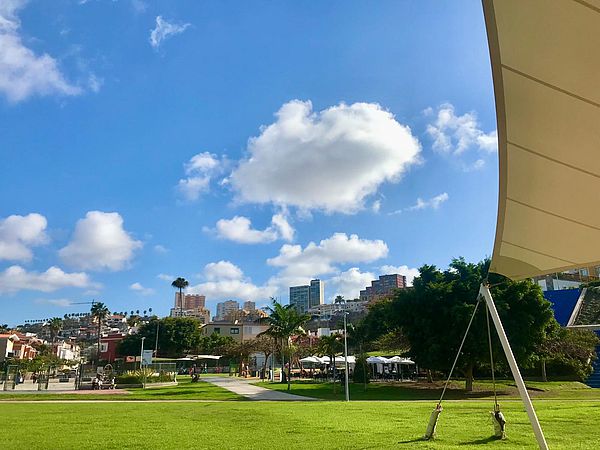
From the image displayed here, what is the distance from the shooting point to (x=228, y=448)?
1046 cm

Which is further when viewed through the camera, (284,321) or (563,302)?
(563,302)

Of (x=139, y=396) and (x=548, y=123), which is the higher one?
(x=548, y=123)

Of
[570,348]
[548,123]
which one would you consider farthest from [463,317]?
[548,123]

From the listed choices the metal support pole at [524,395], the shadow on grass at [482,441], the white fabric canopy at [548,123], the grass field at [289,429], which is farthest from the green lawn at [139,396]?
the white fabric canopy at [548,123]

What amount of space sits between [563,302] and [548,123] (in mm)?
55685

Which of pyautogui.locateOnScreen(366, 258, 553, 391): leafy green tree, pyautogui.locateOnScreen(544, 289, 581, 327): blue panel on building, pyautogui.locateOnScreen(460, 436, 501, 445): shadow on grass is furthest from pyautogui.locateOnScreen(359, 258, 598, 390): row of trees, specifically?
pyautogui.locateOnScreen(460, 436, 501, 445): shadow on grass

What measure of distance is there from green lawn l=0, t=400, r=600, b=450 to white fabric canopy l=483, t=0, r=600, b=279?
5725 millimetres

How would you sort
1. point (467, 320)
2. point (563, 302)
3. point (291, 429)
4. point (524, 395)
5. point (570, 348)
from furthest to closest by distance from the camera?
1. point (563, 302)
2. point (570, 348)
3. point (467, 320)
4. point (291, 429)
5. point (524, 395)

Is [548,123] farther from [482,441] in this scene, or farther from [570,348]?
[570,348]

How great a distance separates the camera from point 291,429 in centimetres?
1334

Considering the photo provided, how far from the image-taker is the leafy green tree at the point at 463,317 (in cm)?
3012

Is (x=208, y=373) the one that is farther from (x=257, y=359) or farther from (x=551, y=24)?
(x=551, y=24)

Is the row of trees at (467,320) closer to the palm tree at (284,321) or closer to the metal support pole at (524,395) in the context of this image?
the palm tree at (284,321)

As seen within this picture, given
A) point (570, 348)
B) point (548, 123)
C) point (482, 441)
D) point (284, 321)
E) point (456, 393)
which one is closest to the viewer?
point (548, 123)
